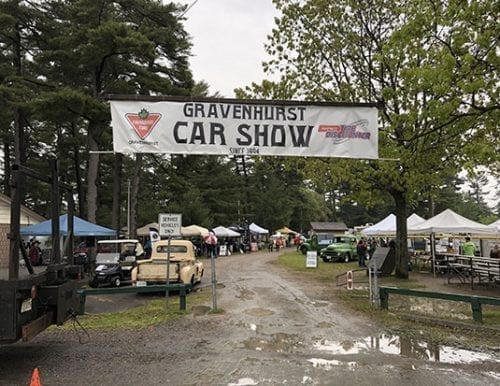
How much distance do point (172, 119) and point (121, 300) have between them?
25.4 feet

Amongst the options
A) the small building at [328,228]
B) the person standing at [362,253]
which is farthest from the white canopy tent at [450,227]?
the small building at [328,228]

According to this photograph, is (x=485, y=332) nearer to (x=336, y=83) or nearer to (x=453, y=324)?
(x=453, y=324)

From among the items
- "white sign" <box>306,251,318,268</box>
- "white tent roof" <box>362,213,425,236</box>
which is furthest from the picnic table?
"white tent roof" <box>362,213,425,236</box>

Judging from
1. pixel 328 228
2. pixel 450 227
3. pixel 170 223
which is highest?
pixel 170 223

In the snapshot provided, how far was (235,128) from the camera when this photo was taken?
876cm

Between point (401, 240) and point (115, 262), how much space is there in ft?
38.1

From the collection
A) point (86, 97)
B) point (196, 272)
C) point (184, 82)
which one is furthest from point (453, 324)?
point (184, 82)

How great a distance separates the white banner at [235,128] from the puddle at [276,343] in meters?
3.48

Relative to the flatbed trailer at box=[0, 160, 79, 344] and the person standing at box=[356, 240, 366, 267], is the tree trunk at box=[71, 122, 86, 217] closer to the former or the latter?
the person standing at box=[356, 240, 366, 267]

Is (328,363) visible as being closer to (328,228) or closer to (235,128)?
(235,128)

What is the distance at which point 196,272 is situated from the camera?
16656 mm

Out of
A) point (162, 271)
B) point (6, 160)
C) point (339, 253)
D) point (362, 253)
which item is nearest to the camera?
point (162, 271)

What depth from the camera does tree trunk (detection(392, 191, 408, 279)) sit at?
1869 centimetres

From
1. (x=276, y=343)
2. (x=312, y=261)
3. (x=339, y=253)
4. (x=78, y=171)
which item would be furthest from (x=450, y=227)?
(x=78, y=171)
